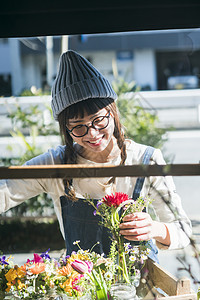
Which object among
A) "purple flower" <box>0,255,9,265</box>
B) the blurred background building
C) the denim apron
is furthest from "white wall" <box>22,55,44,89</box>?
"purple flower" <box>0,255,9,265</box>

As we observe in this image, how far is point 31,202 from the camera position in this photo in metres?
1.75

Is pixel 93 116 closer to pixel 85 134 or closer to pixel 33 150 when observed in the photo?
pixel 85 134

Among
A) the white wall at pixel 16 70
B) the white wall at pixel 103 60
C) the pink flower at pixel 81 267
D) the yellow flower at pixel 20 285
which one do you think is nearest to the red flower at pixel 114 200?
the pink flower at pixel 81 267

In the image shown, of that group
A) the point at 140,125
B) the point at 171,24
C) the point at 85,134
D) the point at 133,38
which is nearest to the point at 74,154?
the point at 85,134

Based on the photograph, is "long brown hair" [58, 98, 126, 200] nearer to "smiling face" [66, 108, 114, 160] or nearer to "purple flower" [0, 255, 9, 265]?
"smiling face" [66, 108, 114, 160]

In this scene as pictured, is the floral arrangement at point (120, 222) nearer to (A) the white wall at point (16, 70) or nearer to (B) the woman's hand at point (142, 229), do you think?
(B) the woman's hand at point (142, 229)

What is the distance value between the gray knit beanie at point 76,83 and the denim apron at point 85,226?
12.3 inches

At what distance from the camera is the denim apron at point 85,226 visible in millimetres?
1424

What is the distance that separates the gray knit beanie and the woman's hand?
0.49m

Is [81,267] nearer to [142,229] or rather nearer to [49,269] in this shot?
[49,269]

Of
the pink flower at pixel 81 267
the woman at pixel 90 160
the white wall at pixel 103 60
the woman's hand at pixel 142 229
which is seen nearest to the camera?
the pink flower at pixel 81 267

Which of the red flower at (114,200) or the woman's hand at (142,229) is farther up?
the red flower at (114,200)

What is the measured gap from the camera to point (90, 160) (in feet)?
4.90

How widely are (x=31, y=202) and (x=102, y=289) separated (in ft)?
2.23
